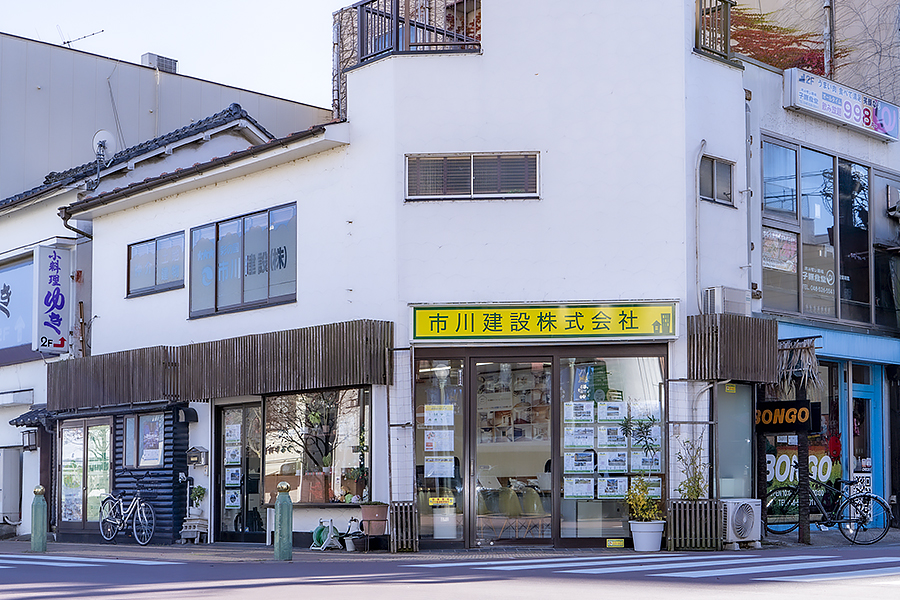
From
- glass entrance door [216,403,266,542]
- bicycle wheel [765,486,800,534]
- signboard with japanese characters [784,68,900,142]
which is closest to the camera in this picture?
bicycle wheel [765,486,800,534]

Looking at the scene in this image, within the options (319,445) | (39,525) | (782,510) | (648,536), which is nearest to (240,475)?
(319,445)

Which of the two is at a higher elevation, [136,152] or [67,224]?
[136,152]

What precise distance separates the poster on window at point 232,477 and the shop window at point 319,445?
1.05 meters

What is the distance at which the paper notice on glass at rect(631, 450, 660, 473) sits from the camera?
16.7 m

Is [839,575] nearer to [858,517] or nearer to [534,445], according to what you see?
[534,445]

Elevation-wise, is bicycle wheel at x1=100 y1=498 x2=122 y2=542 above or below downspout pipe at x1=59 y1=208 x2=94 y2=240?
below

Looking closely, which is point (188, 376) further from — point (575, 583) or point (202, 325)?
point (575, 583)

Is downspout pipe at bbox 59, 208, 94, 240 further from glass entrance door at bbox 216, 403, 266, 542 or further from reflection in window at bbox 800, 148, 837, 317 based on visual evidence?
reflection in window at bbox 800, 148, 837, 317

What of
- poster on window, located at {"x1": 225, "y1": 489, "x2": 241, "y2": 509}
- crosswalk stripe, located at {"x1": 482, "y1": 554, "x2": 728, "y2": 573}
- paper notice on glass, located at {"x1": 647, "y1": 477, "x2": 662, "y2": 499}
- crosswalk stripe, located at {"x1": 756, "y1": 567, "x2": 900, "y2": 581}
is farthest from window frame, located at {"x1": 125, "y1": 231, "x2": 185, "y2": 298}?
crosswalk stripe, located at {"x1": 756, "y1": 567, "x2": 900, "y2": 581}

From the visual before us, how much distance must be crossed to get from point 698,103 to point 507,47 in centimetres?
295

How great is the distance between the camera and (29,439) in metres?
24.5

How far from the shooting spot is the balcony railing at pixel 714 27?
17.5m

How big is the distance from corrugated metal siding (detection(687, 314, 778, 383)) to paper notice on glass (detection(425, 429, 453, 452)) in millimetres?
3561

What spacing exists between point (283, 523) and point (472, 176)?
19.4 feet
